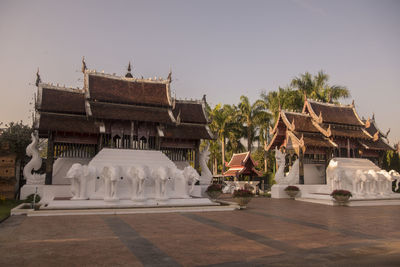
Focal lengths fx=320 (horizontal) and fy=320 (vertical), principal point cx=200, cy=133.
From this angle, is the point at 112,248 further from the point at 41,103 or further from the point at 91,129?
the point at 41,103

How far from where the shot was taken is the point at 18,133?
26906mm

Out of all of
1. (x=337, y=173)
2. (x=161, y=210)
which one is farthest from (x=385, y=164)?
(x=161, y=210)

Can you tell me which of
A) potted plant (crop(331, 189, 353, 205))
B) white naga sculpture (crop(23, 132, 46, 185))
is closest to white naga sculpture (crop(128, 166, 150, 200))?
white naga sculpture (crop(23, 132, 46, 185))

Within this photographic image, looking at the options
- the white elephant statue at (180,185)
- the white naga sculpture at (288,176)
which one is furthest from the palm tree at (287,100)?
the white elephant statue at (180,185)

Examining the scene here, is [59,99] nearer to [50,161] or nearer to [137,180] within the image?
[50,161]

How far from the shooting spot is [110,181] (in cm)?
1661

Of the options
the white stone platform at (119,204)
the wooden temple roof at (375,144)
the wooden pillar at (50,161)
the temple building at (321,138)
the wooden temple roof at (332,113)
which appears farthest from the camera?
the wooden temple roof at (375,144)

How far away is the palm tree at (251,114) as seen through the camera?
135 feet

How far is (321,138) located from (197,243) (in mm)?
21498

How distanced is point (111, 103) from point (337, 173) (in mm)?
16652

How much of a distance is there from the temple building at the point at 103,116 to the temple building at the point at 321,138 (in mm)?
7742

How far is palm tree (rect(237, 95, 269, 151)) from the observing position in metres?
41.0

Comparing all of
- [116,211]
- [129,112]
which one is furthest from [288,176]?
[116,211]

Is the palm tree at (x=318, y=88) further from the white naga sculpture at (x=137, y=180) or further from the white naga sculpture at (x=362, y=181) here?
the white naga sculpture at (x=137, y=180)
